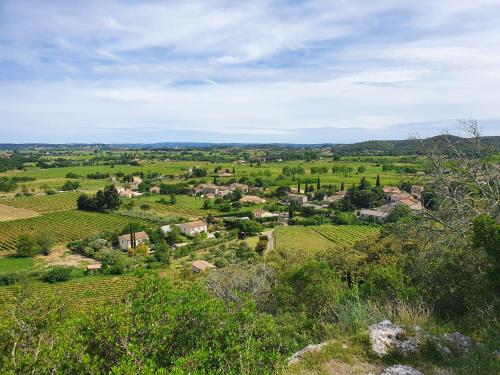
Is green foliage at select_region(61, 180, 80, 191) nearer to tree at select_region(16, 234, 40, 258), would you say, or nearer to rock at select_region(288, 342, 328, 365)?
tree at select_region(16, 234, 40, 258)

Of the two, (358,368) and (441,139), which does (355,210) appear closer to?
(441,139)

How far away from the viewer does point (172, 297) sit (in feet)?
21.3

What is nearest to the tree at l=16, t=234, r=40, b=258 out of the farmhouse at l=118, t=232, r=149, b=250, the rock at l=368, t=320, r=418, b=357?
the farmhouse at l=118, t=232, r=149, b=250

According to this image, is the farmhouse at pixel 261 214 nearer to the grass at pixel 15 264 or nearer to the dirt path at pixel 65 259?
the dirt path at pixel 65 259

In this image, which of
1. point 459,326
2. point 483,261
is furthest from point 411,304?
point 483,261

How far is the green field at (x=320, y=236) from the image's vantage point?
44.4m

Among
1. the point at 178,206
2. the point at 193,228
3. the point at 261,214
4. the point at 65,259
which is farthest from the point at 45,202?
the point at 261,214

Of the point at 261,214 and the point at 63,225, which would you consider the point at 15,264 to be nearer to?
the point at 63,225

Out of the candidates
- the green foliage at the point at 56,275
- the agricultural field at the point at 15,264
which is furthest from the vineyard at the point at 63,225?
the green foliage at the point at 56,275

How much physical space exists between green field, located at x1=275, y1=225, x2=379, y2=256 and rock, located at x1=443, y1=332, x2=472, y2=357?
34182 millimetres

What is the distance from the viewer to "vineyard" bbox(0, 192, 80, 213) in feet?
235

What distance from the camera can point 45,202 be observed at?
7625 cm

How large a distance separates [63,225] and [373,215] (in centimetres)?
4972

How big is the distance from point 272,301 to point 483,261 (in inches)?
307
